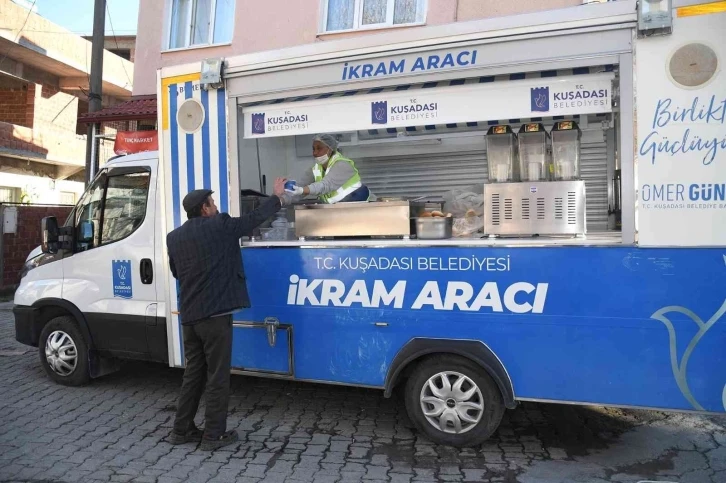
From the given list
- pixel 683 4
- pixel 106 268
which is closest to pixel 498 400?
pixel 683 4

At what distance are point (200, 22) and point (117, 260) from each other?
7.56m

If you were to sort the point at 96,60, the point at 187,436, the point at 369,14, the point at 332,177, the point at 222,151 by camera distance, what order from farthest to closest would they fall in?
the point at 96,60 < the point at 369,14 < the point at 332,177 < the point at 222,151 < the point at 187,436

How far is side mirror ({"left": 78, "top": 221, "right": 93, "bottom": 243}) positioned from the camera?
543 centimetres

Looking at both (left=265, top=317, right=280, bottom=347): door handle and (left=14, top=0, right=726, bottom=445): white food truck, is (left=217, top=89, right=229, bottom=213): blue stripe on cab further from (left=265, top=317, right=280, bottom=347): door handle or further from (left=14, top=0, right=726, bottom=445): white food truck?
(left=265, top=317, right=280, bottom=347): door handle

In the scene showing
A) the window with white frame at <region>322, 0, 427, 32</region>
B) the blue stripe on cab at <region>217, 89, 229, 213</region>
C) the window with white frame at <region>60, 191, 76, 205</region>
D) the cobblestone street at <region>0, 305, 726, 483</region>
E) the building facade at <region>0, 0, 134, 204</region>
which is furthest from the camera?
the window with white frame at <region>60, 191, 76, 205</region>

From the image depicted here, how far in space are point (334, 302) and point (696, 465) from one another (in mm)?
2665

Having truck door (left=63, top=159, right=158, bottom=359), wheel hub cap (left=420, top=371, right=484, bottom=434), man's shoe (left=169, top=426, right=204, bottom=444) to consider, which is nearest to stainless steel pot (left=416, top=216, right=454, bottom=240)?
wheel hub cap (left=420, top=371, right=484, bottom=434)

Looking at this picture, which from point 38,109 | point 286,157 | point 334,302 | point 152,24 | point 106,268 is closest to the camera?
point 334,302

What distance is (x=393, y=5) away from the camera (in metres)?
9.73

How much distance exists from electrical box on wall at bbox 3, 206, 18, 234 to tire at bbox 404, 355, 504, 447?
10458 mm

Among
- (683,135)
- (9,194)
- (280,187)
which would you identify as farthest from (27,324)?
(9,194)

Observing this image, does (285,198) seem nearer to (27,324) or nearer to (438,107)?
(438,107)

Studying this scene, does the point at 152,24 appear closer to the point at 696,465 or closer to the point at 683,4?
the point at 683,4

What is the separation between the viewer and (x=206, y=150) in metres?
4.66
